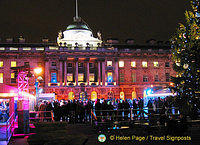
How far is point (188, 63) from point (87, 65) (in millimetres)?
55084

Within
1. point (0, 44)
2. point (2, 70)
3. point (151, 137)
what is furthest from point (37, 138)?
point (0, 44)

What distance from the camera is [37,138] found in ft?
23.1

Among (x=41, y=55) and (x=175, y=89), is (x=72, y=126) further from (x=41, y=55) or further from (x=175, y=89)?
(x=41, y=55)

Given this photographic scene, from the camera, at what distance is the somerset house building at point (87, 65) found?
6412 centimetres

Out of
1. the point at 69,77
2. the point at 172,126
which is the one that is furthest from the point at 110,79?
the point at 172,126

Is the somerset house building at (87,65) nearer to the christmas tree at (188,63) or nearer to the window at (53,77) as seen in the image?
the window at (53,77)

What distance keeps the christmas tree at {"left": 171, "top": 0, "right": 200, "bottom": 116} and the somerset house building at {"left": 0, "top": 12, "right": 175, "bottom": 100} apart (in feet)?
159

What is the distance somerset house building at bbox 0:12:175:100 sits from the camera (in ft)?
210

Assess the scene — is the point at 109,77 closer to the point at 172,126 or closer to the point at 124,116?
the point at 124,116

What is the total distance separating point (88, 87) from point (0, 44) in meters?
24.6

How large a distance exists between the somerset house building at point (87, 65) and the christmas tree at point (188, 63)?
159ft

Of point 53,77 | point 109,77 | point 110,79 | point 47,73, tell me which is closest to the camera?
point 47,73

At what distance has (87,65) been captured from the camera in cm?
6744

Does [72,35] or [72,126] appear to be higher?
[72,35]
